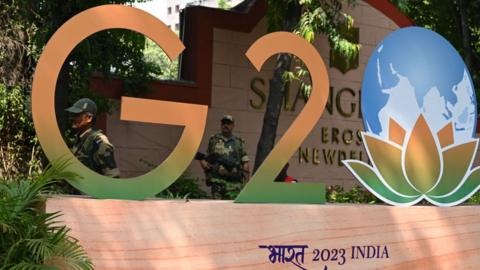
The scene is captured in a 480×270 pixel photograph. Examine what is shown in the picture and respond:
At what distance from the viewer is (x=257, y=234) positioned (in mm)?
3717

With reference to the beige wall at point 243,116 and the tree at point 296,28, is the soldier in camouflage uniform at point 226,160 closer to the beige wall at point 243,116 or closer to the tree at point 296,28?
the tree at point 296,28

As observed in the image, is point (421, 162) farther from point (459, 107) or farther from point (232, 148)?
point (232, 148)

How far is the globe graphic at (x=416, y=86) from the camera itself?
14.6ft

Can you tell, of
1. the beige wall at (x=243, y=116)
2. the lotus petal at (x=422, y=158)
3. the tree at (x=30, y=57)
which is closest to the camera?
the lotus petal at (x=422, y=158)

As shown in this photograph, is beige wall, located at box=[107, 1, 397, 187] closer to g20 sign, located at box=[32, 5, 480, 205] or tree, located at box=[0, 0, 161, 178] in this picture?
tree, located at box=[0, 0, 161, 178]

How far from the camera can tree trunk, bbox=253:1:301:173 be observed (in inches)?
372

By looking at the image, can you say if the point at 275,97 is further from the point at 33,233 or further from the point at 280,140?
the point at 33,233

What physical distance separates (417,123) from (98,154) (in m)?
2.04

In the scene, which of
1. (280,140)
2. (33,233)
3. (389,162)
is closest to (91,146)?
(280,140)

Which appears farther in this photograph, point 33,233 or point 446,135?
point 446,135

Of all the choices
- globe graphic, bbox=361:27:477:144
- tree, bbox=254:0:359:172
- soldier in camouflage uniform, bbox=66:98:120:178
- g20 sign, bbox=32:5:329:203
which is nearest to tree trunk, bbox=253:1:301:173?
tree, bbox=254:0:359:172

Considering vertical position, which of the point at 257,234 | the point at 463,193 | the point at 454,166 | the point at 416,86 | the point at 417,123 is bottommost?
the point at 257,234

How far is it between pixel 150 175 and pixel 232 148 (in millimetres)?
3702

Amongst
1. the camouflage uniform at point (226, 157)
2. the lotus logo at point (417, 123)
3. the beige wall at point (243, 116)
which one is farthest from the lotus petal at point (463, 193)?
the beige wall at point (243, 116)
